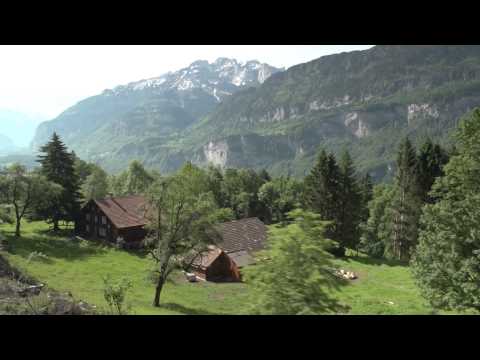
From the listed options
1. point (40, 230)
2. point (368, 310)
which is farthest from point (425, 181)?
point (40, 230)

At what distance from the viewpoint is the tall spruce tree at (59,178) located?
182 feet

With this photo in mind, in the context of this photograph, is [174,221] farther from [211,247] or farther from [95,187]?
[95,187]

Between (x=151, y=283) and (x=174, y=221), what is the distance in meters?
7.16

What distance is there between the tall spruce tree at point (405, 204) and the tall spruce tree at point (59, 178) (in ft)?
140

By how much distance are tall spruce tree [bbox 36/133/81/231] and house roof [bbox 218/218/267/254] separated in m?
21.9

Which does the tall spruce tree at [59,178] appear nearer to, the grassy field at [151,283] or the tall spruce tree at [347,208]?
the grassy field at [151,283]

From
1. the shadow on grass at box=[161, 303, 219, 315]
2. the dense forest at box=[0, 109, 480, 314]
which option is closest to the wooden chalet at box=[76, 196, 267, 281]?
the dense forest at box=[0, 109, 480, 314]

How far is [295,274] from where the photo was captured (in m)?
13.3

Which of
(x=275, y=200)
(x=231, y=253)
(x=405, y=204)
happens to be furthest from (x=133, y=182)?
(x=405, y=204)
